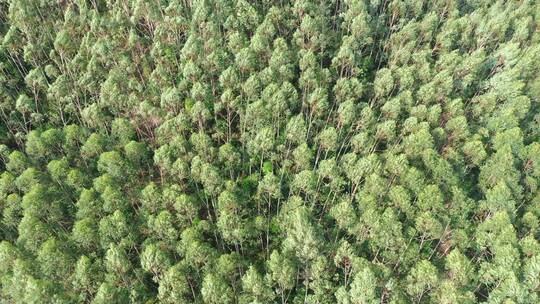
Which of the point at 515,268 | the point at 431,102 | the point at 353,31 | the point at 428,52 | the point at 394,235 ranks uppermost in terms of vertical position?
the point at 353,31

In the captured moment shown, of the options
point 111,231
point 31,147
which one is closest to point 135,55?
point 31,147

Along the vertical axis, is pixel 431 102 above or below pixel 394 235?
above

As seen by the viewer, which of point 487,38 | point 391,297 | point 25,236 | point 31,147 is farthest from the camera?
point 487,38

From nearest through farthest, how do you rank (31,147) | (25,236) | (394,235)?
1. (25,236)
2. (394,235)
3. (31,147)

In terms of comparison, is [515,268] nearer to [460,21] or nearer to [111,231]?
[111,231]

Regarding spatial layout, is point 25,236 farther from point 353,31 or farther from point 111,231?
point 353,31

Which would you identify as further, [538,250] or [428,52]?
[428,52]
